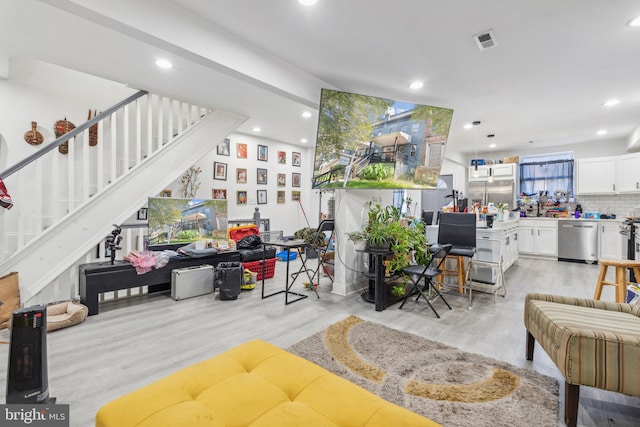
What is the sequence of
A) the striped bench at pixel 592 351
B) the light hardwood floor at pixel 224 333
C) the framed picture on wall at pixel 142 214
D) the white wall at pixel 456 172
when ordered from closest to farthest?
the striped bench at pixel 592 351 → the light hardwood floor at pixel 224 333 → the framed picture on wall at pixel 142 214 → the white wall at pixel 456 172

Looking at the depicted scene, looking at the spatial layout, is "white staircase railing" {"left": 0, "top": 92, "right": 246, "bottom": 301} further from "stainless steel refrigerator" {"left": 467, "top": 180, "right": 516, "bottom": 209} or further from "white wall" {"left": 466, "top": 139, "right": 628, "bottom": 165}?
"white wall" {"left": 466, "top": 139, "right": 628, "bottom": 165}

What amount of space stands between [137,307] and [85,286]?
60 centimetres

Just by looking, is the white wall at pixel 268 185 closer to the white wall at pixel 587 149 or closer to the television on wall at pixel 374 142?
the television on wall at pixel 374 142

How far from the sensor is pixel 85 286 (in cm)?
330

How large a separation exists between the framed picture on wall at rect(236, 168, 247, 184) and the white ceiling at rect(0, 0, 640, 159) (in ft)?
6.60

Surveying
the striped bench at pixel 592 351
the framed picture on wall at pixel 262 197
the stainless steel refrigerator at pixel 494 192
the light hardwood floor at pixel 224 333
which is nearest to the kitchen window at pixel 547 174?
the stainless steel refrigerator at pixel 494 192

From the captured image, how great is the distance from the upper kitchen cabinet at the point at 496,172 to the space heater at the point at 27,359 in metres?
8.44

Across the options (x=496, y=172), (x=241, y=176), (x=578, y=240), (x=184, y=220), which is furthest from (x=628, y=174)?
(x=184, y=220)

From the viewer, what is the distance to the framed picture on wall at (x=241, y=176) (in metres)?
6.46

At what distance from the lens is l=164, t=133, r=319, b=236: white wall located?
6008 mm

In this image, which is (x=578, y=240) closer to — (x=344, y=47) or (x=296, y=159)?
(x=296, y=159)

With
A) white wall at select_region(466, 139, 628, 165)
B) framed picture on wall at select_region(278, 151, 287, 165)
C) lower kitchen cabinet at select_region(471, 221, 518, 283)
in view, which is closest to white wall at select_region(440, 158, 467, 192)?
white wall at select_region(466, 139, 628, 165)

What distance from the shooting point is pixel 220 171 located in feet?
20.1

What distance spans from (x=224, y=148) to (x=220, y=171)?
50cm
